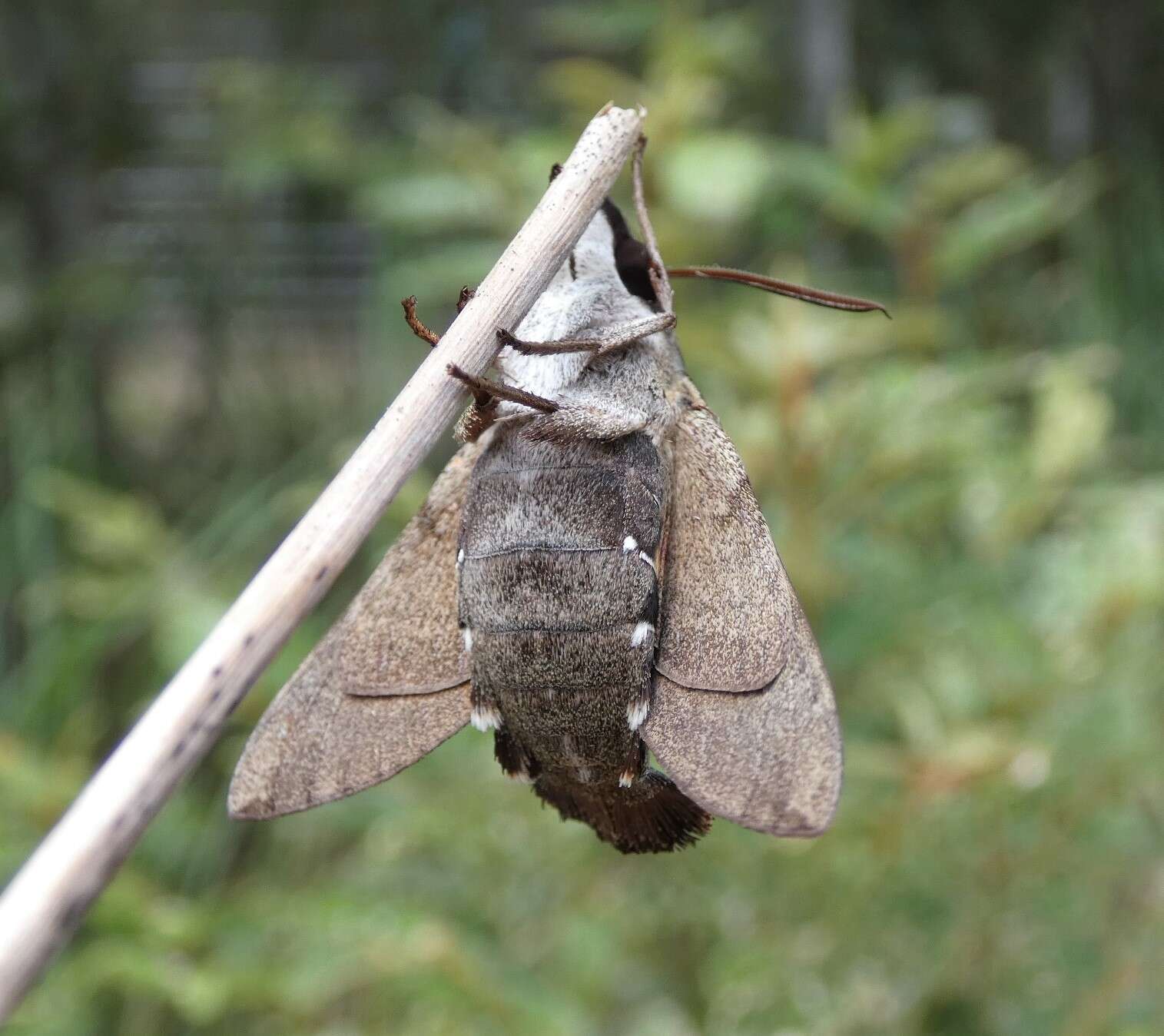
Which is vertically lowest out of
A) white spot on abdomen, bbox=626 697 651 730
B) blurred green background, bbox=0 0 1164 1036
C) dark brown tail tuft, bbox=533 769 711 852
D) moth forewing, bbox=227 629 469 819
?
blurred green background, bbox=0 0 1164 1036

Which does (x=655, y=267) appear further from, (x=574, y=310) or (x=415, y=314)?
(x=415, y=314)

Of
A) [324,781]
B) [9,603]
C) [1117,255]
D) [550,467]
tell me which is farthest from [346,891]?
[1117,255]

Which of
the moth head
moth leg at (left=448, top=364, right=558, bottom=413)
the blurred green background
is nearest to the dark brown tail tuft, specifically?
moth leg at (left=448, top=364, right=558, bottom=413)

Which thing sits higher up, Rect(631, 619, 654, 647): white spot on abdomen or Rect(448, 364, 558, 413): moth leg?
Rect(448, 364, 558, 413): moth leg

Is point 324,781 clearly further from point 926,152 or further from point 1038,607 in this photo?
point 926,152

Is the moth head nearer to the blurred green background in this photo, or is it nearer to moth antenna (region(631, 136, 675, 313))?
moth antenna (region(631, 136, 675, 313))

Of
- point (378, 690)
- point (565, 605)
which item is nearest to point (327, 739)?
point (378, 690)

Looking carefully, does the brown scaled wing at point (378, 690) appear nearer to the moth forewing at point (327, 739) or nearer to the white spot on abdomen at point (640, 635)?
the moth forewing at point (327, 739)
